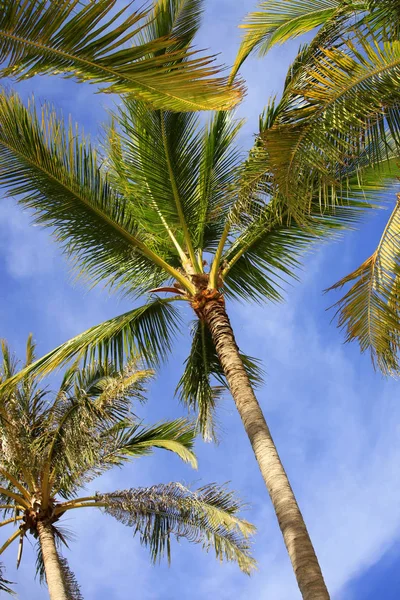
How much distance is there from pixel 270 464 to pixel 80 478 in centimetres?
568

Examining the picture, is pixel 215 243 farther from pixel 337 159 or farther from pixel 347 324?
pixel 337 159

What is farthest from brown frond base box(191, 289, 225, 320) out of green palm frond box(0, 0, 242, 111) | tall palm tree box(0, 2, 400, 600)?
green palm frond box(0, 0, 242, 111)

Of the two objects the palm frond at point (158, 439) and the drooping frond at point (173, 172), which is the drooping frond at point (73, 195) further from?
the palm frond at point (158, 439)

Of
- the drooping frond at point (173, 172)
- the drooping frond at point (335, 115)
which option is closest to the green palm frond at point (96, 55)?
the drooping frond at point (335, 115)

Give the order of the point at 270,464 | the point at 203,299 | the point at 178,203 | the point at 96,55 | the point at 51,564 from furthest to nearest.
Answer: the point at 51,564, the point at 178,203, the point at 203,299, the point at 270,464, the point at 96,55

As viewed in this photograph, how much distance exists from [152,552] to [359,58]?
8078 mm

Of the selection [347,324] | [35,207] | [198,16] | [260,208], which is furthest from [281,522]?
[198,16]

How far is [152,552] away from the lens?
1044 cm

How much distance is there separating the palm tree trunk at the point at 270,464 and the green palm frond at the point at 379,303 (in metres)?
1.30

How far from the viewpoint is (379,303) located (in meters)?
6.91

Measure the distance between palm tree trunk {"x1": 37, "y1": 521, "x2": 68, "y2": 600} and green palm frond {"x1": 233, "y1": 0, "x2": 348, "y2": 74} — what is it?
24.8 ft

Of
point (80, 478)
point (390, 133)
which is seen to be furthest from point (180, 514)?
point (390, 133)

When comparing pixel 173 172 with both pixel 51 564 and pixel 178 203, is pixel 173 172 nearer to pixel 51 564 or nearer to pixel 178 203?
pixel 178 203

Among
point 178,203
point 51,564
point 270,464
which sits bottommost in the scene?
point 270,464
